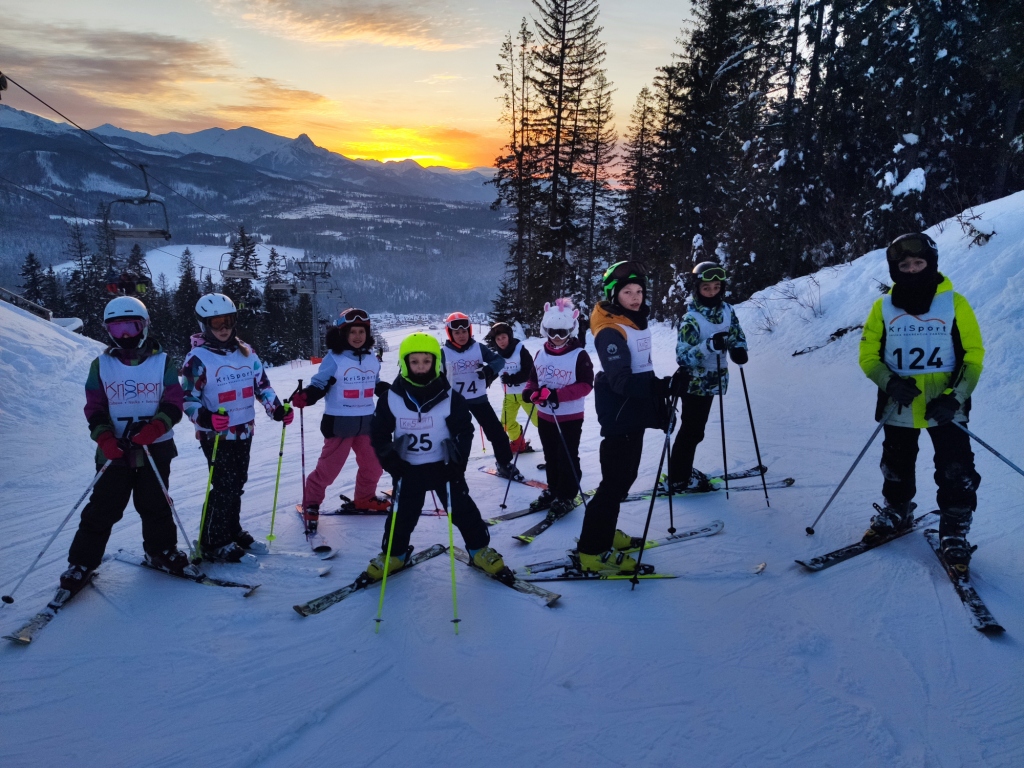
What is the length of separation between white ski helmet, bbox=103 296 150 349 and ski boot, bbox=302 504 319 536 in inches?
81.3

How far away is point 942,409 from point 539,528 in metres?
3.16

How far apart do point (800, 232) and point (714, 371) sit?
523 inches

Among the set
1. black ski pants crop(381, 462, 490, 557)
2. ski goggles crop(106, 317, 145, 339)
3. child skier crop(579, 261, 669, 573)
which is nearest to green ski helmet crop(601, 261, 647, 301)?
child skier crop(579, 261, 669, 573)

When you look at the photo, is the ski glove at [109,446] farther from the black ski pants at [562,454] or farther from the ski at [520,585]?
the black ski pants at [562,454]

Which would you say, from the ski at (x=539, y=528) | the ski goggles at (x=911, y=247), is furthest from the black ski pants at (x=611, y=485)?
the ski goggles at (x=911, y=247)

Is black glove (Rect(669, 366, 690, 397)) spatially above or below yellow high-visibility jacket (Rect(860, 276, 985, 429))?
below

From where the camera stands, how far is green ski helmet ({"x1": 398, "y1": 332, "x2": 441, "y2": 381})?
12.3 ft

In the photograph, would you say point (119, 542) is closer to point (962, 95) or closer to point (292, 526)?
point (292, 526)

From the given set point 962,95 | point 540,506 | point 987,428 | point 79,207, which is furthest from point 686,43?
point 79,207

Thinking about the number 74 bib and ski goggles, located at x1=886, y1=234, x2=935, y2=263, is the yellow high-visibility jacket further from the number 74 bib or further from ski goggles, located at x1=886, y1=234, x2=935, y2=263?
ski goggles, located at x1=886, y1=234, x2=935, y2=263

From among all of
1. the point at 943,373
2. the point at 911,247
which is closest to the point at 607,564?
the point at 943,373

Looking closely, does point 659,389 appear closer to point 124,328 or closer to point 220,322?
point 220,322

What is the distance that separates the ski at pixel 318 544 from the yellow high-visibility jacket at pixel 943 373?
171 inches

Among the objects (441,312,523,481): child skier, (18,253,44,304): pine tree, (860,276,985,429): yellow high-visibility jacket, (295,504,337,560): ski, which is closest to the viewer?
(860,276,985,429): yellow high-visibility jacket
